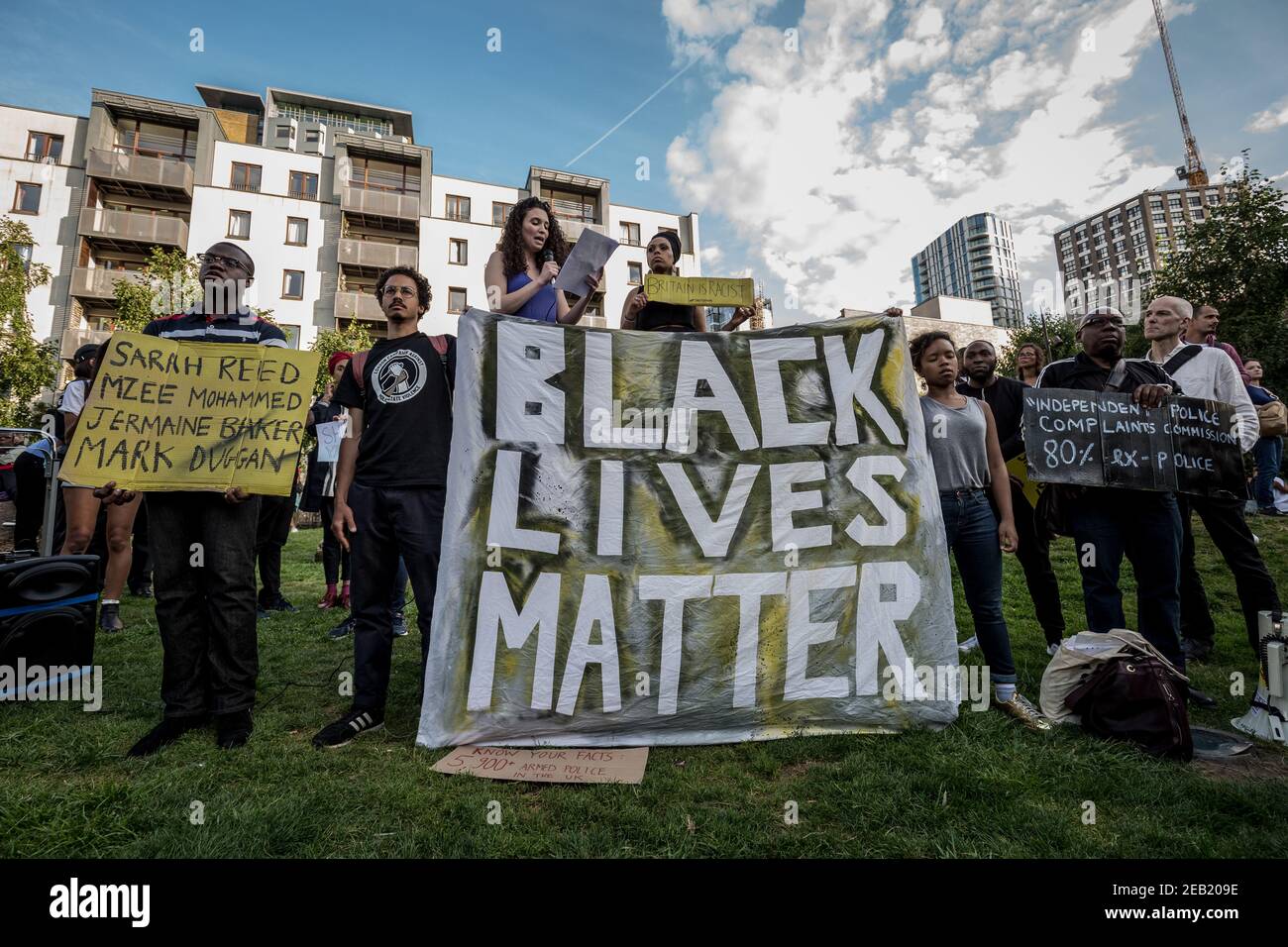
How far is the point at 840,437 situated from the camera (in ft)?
11.4

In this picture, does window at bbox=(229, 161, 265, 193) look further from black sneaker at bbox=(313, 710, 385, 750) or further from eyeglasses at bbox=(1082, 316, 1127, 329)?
eyeglasses at bbox=(1082, 316, 1127, 329)

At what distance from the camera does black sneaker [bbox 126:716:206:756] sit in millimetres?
Result: 2824

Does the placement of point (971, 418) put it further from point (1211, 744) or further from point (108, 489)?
point (108, 489)

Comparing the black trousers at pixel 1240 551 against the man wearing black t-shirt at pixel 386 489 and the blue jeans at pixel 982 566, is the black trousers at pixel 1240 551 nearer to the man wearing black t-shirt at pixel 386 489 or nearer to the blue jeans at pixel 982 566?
the blue jeans at pixel 982 566

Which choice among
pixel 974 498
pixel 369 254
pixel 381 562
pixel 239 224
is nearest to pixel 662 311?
pixel 974 498

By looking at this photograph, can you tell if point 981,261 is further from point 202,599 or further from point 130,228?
point 202,599

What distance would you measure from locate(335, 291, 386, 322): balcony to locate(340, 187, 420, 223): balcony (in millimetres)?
4449

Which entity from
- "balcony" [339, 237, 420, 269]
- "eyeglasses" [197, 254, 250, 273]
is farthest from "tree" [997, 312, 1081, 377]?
"eyeglasses" [197, 254, 250, 273]

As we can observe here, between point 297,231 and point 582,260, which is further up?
point 297,231

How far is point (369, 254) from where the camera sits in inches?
1144

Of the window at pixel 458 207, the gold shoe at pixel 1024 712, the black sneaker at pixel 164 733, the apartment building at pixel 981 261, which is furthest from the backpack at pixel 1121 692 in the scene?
the apartment building at pixel 981 261

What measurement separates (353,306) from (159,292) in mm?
8580
